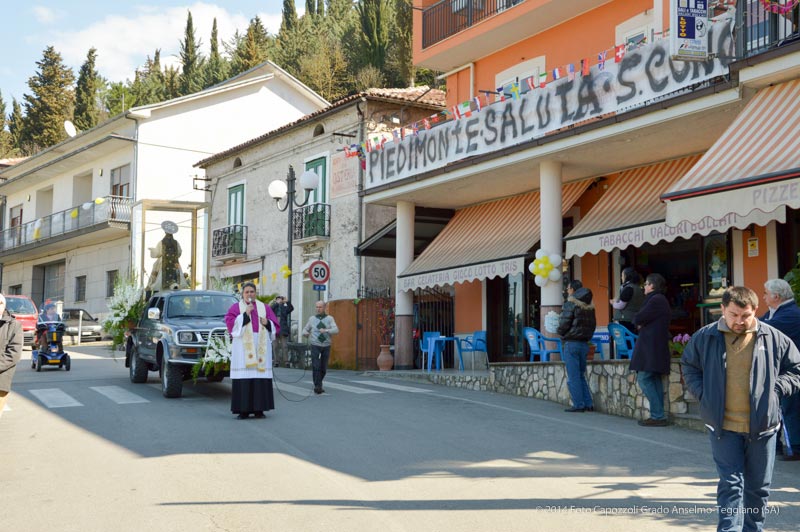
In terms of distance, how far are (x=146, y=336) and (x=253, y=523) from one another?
10.0m

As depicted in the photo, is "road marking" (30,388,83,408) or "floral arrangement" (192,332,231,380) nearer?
"road marking" (30,388,83,408)

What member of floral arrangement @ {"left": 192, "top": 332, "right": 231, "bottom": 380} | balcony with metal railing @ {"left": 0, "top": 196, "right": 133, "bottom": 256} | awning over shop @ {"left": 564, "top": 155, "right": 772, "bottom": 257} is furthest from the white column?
balcony with metal railing @ {"left": 0, "top": 196, "right": 133, "bottom": 256}

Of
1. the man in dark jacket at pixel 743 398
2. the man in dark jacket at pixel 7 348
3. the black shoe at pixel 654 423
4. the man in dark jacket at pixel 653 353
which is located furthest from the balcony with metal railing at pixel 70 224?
the man in dark jacket at pixel 743 398

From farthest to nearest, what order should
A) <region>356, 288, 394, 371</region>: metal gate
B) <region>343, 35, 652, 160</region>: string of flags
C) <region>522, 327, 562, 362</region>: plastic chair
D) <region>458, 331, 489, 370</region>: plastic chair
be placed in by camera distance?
<region>356, 288, 394, 371</region>: metal gate, <region>458, 331, 489, 370</region>: plastic chair, <region>522, 327, 562, 362</region>: plastic chair, <region>343, 35, 652, 160</region>: string of flags

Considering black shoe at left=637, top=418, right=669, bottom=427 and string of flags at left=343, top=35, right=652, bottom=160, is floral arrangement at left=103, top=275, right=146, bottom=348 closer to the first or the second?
string of flags at left=343, top=35, right=652, bottom=160

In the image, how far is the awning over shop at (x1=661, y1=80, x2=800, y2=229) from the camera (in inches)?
398

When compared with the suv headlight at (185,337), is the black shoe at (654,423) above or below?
below

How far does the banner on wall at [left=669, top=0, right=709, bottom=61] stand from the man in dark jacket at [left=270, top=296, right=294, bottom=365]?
41.6ft

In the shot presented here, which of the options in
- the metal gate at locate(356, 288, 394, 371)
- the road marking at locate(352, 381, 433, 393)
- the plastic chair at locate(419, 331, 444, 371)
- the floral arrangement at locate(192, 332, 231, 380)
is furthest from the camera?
the metal gate at locate(356, 288, 394, 371)

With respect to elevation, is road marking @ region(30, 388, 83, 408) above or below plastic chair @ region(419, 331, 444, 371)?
below

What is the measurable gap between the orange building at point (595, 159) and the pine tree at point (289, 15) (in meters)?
41.7

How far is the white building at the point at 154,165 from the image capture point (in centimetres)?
3725

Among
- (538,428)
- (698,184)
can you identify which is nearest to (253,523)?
(538,428)

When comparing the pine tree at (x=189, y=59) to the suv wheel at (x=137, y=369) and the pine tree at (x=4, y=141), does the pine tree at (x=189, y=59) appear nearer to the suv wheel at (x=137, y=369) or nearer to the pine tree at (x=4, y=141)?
the pine tree at (x=4, y=141)
